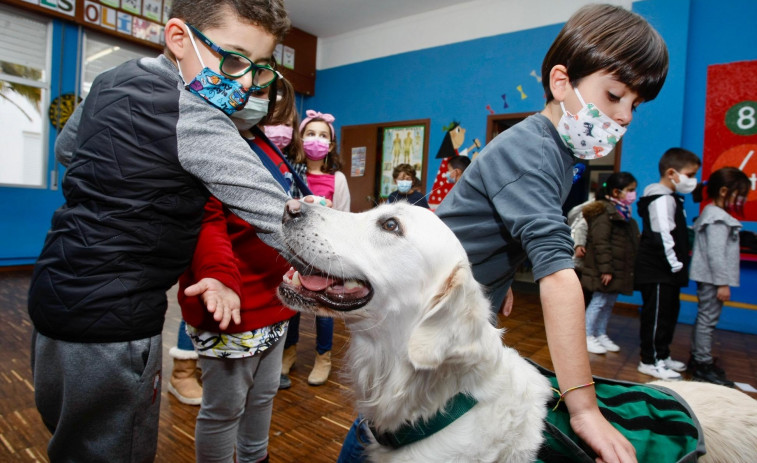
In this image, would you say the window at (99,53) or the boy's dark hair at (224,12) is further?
the window at (99,53)

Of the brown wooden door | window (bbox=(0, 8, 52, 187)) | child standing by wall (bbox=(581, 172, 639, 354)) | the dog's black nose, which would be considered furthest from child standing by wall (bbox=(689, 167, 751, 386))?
window (bbox=(0, 8, 52, 187))

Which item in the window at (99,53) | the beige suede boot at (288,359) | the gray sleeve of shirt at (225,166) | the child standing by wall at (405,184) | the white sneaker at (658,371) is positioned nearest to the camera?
the gray sleeve of shirt at (225,166)

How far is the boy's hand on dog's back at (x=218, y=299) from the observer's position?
0.95m

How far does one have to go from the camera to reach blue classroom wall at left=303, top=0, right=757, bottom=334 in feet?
16.7

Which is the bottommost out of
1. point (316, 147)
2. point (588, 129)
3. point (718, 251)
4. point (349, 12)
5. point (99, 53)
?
point (718, 251)

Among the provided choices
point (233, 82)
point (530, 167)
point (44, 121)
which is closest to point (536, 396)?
point (530, 167)

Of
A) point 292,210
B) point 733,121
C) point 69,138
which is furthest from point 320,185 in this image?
point 733,121

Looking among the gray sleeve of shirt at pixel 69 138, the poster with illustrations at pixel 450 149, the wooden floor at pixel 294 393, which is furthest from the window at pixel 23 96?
the gray sleeve of shirt at pixel 69 138

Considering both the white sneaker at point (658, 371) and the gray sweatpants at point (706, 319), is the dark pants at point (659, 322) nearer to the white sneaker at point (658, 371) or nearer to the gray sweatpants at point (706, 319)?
the white sneaker at point (658, 371)

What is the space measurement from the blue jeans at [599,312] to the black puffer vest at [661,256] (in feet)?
1.86

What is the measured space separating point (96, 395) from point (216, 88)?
2.38 feet

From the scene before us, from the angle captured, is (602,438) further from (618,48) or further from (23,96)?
(23,96)

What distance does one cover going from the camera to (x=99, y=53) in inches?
243

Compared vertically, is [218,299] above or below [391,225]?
below
